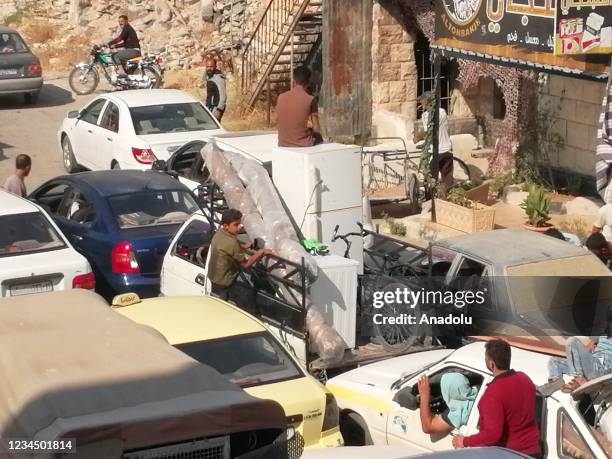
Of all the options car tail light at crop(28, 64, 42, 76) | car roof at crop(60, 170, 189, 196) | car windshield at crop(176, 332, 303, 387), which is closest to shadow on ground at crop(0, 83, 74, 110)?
car tail light at crop(28, 64, 42, 76)

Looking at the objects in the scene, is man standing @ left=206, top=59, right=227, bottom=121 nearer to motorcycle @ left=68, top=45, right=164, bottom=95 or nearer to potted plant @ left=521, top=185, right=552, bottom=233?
motorcycle @ left=68, top=45, right=164, bottom=95

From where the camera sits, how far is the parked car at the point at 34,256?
1166 cm

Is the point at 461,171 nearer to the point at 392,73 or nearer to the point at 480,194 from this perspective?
the point at 480,194

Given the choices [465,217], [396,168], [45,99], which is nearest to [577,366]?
[465,217]

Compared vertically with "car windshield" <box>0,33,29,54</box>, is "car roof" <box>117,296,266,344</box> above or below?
below

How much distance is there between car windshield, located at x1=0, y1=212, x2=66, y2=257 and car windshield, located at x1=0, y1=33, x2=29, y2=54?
1173cm

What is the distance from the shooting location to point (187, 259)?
1222 centimetres

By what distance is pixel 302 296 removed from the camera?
10328 mm

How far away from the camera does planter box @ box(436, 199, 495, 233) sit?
15523mm

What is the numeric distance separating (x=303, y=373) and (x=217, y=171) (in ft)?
12.2

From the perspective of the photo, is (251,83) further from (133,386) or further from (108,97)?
(133,386)

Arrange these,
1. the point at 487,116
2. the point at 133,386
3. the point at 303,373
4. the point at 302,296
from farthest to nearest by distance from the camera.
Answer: the point at 487,116 < the point at 302,296 < the point at 303,373 < the point at 133,386

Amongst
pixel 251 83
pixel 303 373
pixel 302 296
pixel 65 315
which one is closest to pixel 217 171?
pixel 302 296

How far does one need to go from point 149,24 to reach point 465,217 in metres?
13.8
